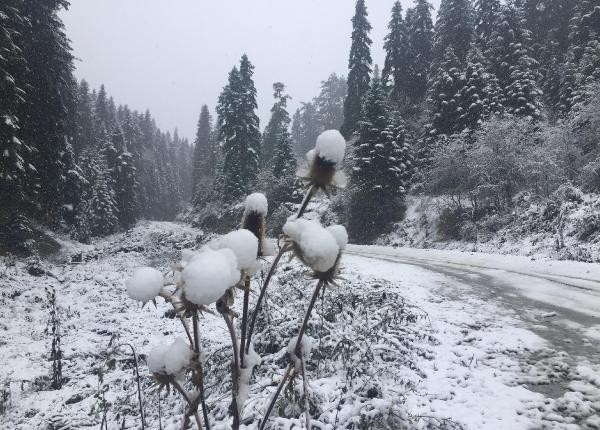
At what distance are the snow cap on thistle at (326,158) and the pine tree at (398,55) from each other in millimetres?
37945

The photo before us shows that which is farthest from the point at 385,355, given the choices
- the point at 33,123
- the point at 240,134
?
the point at 240,134

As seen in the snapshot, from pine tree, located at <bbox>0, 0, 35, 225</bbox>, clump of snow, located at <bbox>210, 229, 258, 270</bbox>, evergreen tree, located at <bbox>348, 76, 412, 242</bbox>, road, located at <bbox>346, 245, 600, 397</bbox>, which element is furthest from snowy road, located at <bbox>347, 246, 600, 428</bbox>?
evergreen tree, located at <bbox>348, 76, 412, 242</bbox>

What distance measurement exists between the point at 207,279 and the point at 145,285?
0.74 feet

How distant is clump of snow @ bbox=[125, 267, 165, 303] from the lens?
0.83 metres

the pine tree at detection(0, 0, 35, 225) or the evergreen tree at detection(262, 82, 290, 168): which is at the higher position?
the evergreen tree at detection(262, 82, 290, 168)

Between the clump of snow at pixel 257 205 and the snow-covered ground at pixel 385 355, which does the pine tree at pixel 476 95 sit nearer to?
the snow-covered ground at pixel 385 355

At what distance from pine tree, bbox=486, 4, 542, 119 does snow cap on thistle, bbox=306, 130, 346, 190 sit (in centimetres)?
2737

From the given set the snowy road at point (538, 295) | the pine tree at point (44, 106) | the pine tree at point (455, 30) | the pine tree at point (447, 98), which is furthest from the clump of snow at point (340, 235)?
the pine tree at point (455, 30)

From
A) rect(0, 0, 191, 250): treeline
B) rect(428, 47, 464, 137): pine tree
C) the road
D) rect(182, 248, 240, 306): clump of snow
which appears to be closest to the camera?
rect(182, 248, 240, 306): clump of snow

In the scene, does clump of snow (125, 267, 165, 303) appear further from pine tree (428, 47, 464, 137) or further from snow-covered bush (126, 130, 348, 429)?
pine tree (428, 47, 464, 137)

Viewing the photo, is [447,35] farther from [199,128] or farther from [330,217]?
[199,128]

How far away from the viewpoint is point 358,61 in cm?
3909

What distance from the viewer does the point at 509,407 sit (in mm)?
3770

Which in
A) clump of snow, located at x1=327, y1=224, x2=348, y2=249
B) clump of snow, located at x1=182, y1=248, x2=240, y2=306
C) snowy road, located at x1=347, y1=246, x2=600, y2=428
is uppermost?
clump of snow, located at x1=327, y1=224, x2=348, y2=249
